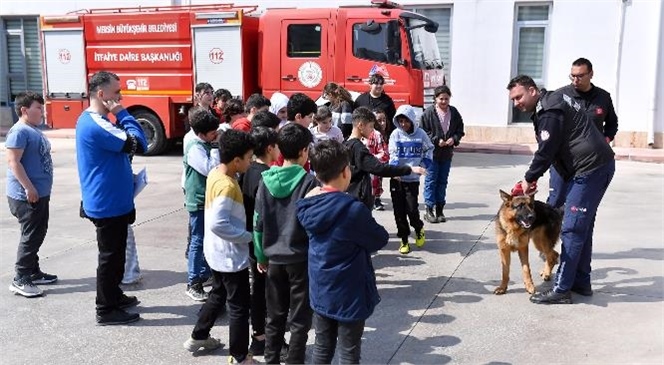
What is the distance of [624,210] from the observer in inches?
321

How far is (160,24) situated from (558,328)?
33.2 ft

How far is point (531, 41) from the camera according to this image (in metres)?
14.6

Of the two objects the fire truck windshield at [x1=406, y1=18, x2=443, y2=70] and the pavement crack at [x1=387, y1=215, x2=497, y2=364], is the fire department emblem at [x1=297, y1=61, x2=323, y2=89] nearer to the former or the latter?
the fire truck windshield at [x1=406, y1=18, x2=443, y2=70]

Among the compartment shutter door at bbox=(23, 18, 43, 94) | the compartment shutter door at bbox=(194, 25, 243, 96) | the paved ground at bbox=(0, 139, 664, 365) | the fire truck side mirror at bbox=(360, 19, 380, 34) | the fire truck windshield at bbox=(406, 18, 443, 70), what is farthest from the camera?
the compartment shutter door at bbox=(23, 18, 43, 94)

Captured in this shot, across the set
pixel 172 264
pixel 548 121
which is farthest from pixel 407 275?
pixel 172 264

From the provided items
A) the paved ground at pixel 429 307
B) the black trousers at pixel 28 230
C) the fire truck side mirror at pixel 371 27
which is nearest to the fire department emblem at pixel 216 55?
the fire truck side mirror at pixel 371 27

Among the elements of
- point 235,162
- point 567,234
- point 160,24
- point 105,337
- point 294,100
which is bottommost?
point 105,337

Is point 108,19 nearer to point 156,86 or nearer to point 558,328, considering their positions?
point 156,86

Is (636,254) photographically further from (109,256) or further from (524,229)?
(109,256)

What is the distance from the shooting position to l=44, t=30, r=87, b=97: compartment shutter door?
1307cm

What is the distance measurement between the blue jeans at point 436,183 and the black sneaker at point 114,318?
4.00 m

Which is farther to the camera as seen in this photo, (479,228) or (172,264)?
(479,228)

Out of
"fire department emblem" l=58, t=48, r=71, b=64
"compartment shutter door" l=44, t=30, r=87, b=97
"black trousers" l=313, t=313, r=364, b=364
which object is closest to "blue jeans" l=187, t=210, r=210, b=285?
"black trousers" l=313, t=313, r=364, b=364

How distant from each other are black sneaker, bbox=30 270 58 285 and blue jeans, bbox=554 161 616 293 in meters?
4.29
